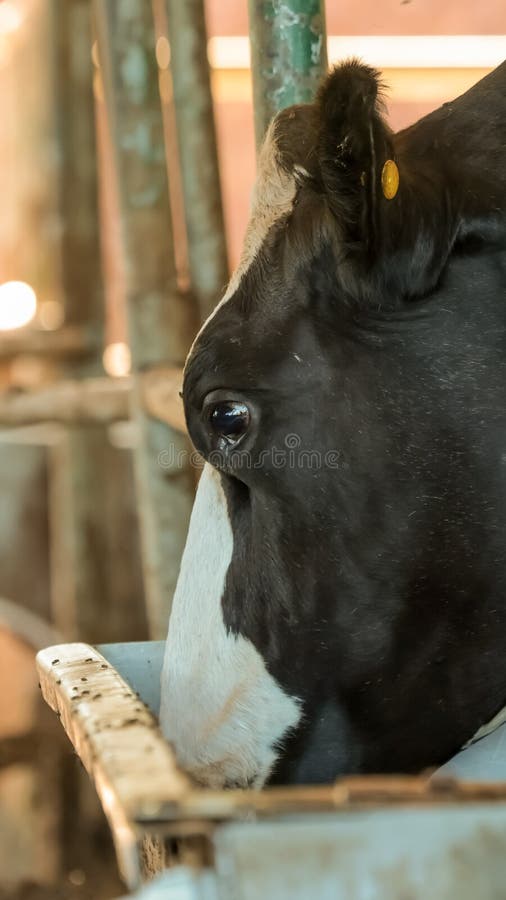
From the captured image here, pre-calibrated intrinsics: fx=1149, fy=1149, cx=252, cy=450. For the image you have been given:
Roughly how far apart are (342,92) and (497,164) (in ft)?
0.65

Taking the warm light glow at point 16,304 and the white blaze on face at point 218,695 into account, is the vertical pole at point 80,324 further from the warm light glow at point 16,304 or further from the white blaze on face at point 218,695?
the white blaze on face at point 218,695

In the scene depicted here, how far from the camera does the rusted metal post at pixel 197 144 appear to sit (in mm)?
2002

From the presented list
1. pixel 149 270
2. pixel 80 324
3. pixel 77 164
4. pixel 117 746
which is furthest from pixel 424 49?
pixel 117 746

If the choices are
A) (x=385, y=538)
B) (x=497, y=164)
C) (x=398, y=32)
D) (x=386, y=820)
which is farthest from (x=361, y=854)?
(x=398, y=32)

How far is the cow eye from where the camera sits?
3.34 feet

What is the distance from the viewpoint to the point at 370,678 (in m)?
1.04

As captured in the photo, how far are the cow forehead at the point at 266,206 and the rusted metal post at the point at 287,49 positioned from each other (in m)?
0.31

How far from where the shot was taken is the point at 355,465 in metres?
1.00

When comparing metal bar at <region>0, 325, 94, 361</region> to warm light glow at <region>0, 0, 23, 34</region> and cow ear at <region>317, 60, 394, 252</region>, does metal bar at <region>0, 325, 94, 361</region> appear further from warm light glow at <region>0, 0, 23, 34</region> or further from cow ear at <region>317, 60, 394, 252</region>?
cow ear at <region>317, 60, 394, 252</region>

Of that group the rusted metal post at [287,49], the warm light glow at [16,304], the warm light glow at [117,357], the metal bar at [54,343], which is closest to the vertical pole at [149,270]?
the rusted metal post at [287,49]

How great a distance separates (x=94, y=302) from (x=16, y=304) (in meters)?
0.58

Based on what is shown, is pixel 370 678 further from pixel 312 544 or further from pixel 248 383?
pixel 248 383

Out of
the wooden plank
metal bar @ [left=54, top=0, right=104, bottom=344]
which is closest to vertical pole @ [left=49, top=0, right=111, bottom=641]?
metal bar @ [left=54, top=0, right=104, bottom=344]

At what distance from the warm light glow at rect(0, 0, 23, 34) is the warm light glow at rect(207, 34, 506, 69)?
105 cm
